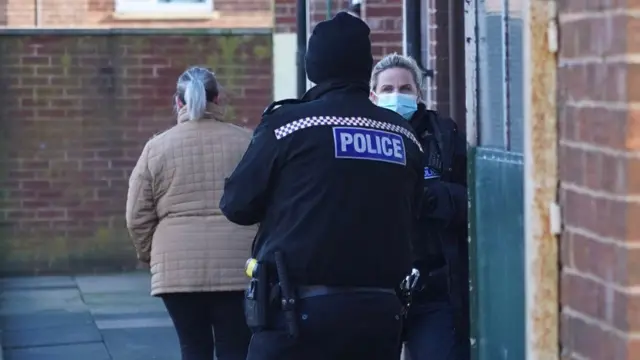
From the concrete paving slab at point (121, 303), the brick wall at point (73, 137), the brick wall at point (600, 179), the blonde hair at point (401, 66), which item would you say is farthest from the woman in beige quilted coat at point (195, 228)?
the brick wall at point (73, 137)

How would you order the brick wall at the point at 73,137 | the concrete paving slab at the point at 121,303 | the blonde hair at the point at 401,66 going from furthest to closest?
the brick wall at the point at 73,137
the concrete paving slab at the point at 121,303
the blonde hair at the point at 401,66

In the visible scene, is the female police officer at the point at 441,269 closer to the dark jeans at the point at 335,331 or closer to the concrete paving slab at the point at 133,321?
the dark jeans at the point at 335,331

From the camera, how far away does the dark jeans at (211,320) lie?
17.7 ft

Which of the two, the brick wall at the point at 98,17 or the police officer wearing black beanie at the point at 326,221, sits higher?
Result: the brick wall at the point at 98,17

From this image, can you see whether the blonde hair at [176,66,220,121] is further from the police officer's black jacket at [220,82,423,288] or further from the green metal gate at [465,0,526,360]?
the green metal gate at [465,0,526,360]

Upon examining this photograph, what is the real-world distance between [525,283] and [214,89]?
9.58 feet

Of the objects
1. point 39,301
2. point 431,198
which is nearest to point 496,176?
point 431,198

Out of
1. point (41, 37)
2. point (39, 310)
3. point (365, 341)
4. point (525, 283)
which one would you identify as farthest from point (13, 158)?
point (525, 283)

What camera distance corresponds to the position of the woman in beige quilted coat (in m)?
5.33

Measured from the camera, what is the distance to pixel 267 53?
11.4 m

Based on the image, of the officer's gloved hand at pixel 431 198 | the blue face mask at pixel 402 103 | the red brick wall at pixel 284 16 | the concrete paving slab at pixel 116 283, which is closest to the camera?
the officer's gloved hand at pixel 431 198

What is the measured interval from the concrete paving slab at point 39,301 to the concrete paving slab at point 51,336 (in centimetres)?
78

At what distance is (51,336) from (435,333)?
4.25m

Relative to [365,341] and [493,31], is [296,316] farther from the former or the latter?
[493,31]
